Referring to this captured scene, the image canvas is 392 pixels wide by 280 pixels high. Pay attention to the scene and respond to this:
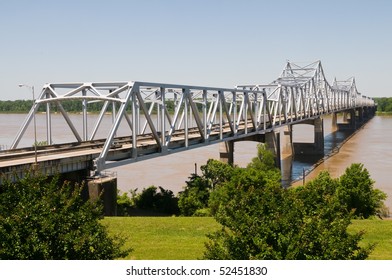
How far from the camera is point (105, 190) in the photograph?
2153cm

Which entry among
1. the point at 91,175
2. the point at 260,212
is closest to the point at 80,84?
the point at 91,175

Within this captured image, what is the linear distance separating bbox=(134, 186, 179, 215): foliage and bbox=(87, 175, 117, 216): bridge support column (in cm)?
717

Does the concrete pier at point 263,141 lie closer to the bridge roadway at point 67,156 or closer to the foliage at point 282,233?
the bridge roadway at point 67,156

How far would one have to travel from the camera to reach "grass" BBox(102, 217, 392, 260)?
1552 cm

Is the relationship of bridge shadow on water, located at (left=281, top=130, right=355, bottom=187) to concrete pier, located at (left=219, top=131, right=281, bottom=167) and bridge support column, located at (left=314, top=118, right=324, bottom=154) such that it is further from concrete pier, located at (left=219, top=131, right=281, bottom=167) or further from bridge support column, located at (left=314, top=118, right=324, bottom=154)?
concrete pier, located at (left=219, top=131, right=281, bottom=167)

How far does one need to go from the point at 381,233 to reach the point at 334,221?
33.7 feet

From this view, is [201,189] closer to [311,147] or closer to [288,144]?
[288,144]

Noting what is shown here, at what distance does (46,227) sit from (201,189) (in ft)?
71.0

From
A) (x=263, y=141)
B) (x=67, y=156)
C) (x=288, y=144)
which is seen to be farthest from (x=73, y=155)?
(x=288, y=144)

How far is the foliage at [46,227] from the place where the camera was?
8688mm

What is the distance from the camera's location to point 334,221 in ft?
32.7

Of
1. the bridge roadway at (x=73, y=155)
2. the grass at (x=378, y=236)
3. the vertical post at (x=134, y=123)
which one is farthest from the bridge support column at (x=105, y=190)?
the grass at (x=378, y=236)

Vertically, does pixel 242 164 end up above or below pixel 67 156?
below

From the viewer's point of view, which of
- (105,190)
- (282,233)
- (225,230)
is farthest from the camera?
(105,190)
